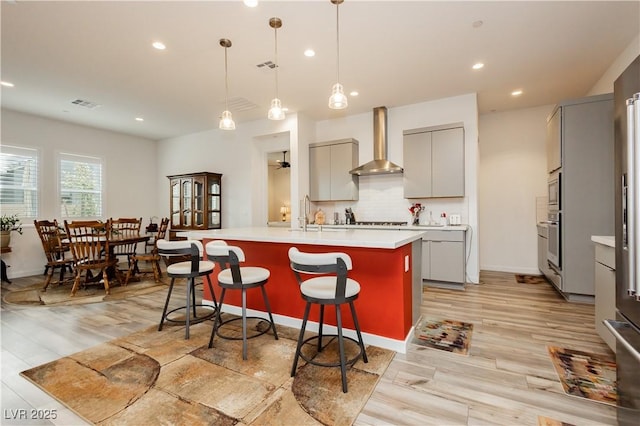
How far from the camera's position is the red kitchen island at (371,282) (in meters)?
2.38

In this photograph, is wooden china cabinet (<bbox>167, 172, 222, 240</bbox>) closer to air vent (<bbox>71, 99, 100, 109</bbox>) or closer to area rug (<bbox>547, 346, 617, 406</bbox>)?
air vent (<bbox>71, 99, 100, 109</bbox>)

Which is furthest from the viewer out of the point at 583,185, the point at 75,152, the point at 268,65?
the point at 75,152

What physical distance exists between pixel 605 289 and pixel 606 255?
0.95 ft

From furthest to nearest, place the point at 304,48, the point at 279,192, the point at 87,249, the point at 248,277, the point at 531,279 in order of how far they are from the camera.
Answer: the point at 279,192
the point at 531,279
the point at 87,249
the point at 304,48
the point at 248,277

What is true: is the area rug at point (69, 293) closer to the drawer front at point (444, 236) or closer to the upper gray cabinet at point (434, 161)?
the drawer front at point (444, 236)

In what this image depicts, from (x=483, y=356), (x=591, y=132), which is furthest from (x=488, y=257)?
(x=483, y=356)

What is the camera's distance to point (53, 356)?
238 centimetres

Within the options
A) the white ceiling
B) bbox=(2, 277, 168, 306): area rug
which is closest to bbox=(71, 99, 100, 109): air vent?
the white ceiling

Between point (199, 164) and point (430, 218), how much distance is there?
5335 mm

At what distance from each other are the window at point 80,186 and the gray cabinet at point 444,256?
7.00 m

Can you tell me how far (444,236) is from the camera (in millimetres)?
4395

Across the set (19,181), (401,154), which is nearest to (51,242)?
(19,181)

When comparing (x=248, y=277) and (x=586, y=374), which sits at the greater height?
(x=248, y=277)

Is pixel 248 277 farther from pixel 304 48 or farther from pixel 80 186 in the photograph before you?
pixel 80 186
